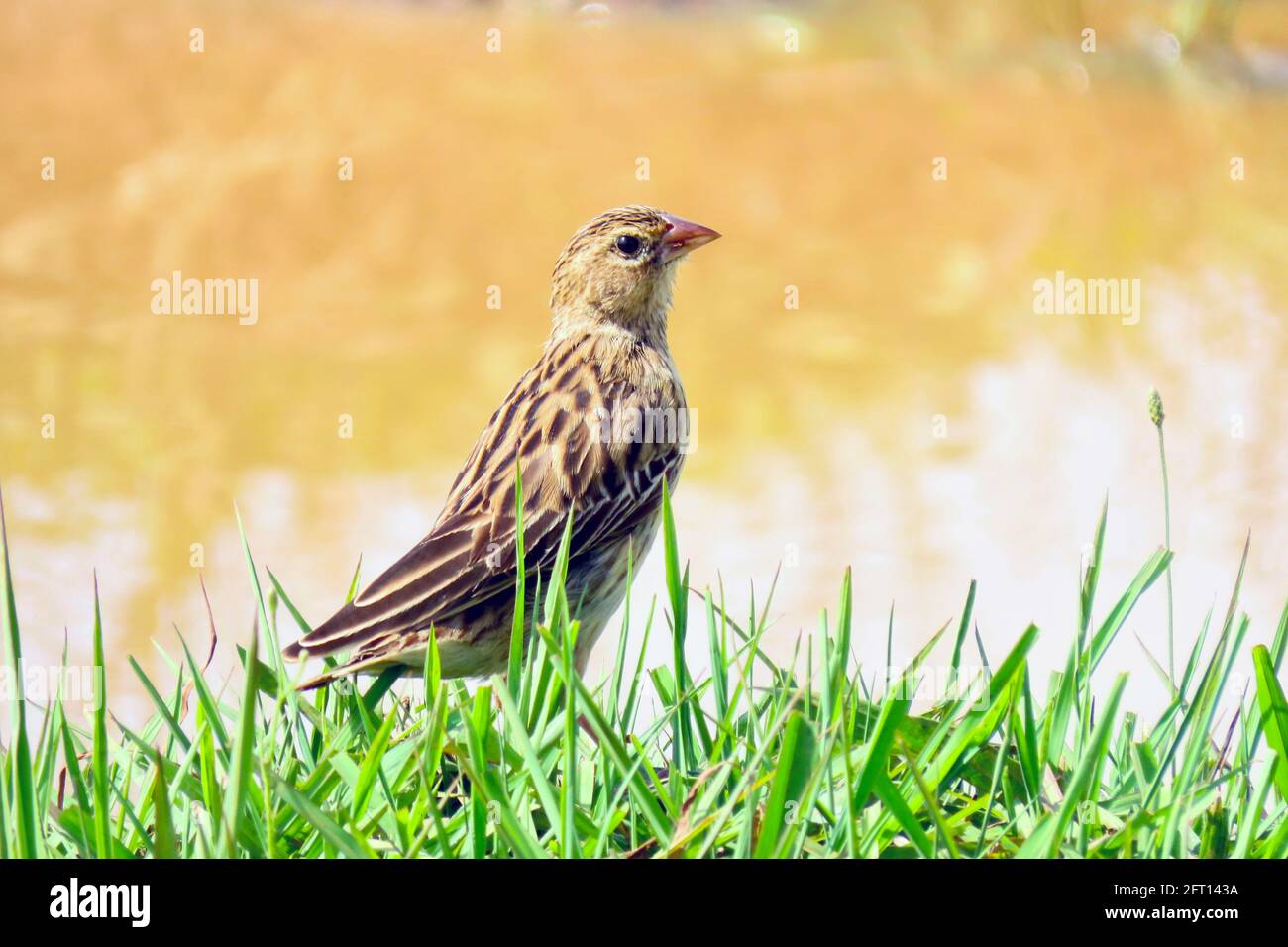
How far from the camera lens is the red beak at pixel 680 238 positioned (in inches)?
188

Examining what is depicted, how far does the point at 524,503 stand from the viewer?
4.12m

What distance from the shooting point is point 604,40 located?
13.1 m

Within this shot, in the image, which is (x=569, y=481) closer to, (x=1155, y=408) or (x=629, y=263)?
(x=629, y=263)

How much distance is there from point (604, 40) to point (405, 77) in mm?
2000

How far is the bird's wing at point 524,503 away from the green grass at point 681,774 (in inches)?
16.1

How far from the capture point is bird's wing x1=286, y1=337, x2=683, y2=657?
142 inches
